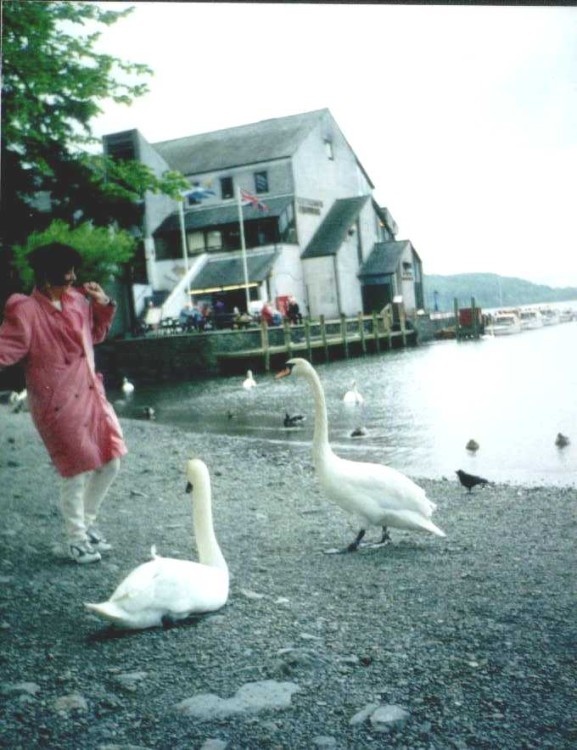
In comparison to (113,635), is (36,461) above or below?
above

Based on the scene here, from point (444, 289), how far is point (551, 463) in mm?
1043

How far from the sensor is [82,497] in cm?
216

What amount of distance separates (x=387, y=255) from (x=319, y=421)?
1.73 feet

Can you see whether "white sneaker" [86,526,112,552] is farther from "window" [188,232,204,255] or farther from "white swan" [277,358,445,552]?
"window" [188,232,204,255]

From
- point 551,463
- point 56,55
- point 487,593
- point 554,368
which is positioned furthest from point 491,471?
point 56,55

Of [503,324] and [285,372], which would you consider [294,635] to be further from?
[503,324]

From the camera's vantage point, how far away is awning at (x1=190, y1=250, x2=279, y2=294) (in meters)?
2.25

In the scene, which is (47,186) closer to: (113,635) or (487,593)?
(113,635)

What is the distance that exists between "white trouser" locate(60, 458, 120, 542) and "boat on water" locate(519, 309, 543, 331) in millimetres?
1249

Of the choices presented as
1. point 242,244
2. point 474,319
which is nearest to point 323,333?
point 242,244

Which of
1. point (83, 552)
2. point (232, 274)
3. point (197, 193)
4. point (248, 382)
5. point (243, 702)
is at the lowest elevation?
point (243, 702)

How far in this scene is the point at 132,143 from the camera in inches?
88.5

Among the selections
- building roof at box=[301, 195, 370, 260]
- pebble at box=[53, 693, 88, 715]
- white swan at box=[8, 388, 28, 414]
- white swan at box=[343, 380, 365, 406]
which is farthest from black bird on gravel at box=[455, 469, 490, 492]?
pebble at box=[53, 693, 88, 715]

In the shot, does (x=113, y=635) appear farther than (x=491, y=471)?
No
